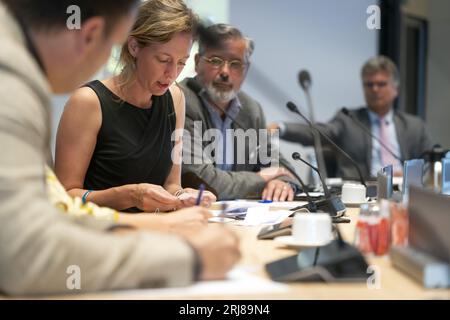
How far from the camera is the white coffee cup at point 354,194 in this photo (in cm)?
203

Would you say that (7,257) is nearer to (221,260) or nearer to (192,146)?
(221,260)

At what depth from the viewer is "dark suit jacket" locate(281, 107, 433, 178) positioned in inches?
153

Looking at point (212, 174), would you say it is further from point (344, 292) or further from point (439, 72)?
point (439, 72)

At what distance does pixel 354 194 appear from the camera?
2041mm

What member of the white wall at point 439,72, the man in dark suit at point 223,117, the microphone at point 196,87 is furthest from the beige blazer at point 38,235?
the white wall at point 439,72

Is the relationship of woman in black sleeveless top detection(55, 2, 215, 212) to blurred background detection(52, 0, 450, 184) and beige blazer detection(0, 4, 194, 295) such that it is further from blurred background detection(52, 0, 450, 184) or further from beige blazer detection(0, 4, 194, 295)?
blurred background detection(52, 0, 450, 184)

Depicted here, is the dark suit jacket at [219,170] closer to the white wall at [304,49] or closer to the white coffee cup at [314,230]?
the white coffee cup at [314,230]

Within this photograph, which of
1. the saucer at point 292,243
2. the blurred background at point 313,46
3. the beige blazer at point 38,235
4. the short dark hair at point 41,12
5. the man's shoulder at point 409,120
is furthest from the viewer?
the blurred background at point 313,46

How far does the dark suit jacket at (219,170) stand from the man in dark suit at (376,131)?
3.41 feet

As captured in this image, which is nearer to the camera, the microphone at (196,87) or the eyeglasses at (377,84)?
the microphone at (196,87)

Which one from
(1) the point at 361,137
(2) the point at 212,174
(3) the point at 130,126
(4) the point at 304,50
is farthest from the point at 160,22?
A: (4) the point at 304,50

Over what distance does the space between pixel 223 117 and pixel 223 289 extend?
186 centimetres

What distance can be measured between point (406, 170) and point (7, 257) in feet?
4.58
